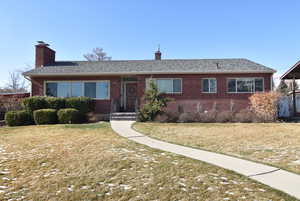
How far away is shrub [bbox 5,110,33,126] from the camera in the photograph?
40.6ft

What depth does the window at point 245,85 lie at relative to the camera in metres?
15.3

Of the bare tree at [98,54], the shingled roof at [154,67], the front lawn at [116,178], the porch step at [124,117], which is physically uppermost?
the bare tree at [98,54]

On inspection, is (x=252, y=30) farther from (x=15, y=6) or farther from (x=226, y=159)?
(x=15, y=6)

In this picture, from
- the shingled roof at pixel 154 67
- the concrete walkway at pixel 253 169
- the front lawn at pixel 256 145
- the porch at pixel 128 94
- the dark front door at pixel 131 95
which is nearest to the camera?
the concrete walkway at pixel 253 169

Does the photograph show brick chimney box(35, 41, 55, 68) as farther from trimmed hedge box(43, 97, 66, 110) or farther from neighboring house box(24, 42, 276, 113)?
trimmed hedge box(43, 97, 66, 110)

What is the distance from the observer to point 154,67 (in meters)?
17.0

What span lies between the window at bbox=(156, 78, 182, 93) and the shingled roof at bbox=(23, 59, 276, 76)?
2.55 ft

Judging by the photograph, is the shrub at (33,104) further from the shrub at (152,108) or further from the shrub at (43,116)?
the shrub at (152,108)

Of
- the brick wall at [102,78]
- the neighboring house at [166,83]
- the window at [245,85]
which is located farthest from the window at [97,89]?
the window at [245,85]

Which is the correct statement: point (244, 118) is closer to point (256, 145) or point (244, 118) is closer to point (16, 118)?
point (256, 145)

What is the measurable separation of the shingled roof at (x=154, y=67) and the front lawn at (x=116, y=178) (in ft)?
36.3

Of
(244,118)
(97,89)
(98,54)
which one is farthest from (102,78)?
(98,54)

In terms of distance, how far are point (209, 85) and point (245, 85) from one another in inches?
112

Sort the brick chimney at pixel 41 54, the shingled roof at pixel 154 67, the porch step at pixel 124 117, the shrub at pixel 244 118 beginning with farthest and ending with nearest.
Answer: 1. the brick chimney at pixel 41 54
2. the shingled roof at pixel 154 67
3. the porch step at pixel 124 117
4. the shrub at pixel 244 118
